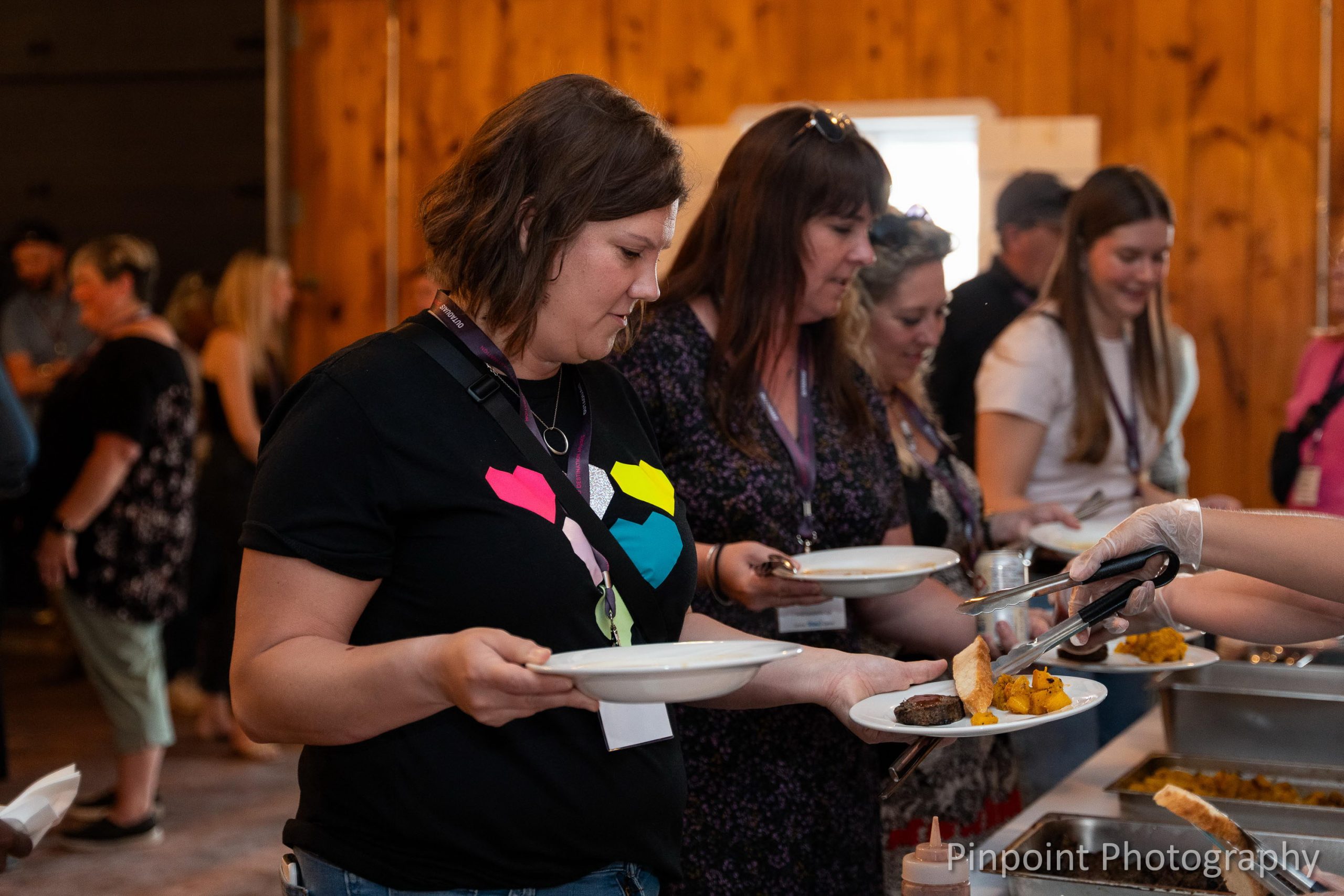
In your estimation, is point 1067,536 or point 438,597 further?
point 1067,536

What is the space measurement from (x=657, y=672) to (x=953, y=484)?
4.89 feet

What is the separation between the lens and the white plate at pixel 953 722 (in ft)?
3.97

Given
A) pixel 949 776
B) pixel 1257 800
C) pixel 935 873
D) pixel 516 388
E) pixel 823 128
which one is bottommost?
pixel 949 776

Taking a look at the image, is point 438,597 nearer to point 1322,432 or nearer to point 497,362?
point 497,362

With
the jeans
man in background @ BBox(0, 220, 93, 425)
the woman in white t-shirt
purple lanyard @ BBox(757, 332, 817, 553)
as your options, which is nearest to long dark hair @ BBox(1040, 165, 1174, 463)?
the woman in white t-shirt

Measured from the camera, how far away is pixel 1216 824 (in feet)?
4.07

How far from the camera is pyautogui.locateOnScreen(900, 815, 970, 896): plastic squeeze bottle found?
1.25 metres

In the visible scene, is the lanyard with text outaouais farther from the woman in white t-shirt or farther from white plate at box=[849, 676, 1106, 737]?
the woman in white t-shirt

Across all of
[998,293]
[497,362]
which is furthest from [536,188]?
[998,293]

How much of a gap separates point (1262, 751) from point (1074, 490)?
35.9 inches

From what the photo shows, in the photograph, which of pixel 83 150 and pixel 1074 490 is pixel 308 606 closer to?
pixel 1074 490

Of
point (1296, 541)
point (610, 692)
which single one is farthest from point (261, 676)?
point (1296, 541)

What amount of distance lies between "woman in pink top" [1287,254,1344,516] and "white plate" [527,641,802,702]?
2.31 metres

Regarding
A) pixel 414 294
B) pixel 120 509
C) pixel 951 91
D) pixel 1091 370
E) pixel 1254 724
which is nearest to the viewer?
pixel 1254 724
